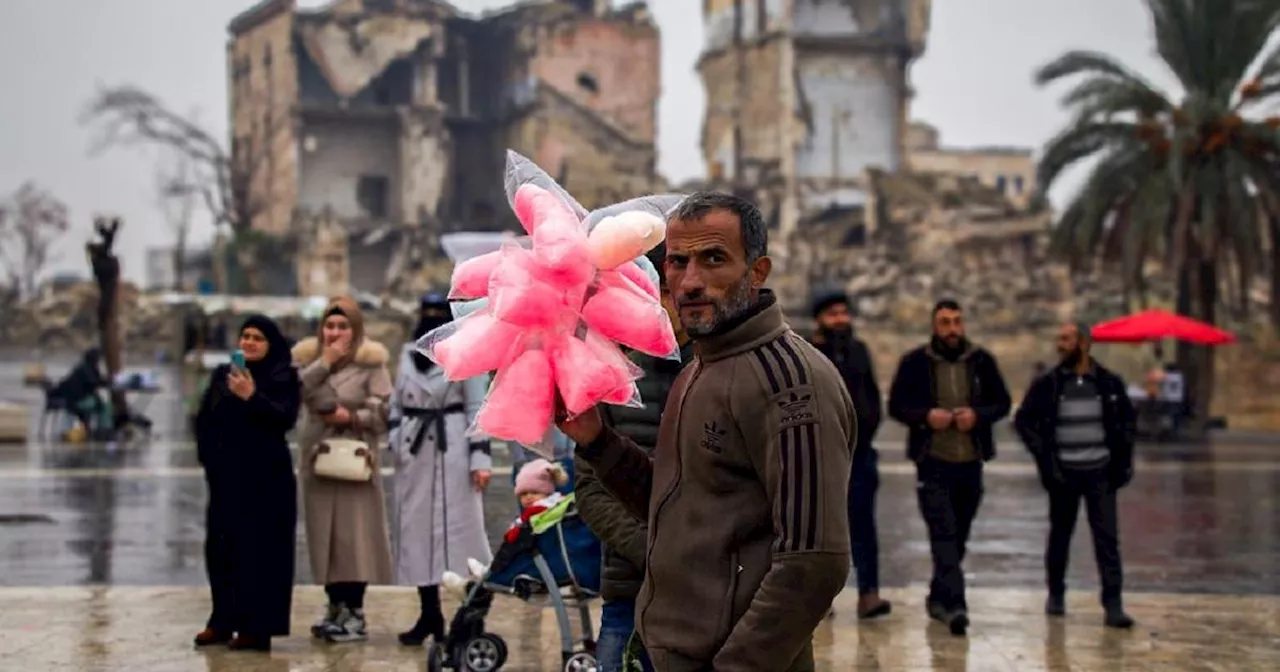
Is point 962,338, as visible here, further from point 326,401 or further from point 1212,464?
point 1212,464

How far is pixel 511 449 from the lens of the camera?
10.1 m

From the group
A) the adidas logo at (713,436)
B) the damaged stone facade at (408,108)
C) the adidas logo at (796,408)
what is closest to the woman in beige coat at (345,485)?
the adidas logo at (713,436)

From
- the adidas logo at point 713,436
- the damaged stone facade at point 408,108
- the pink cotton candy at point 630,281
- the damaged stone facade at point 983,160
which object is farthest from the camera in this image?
the damaged stone facade at point 983,160

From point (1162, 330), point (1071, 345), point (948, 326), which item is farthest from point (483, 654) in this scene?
point (1162, 330)

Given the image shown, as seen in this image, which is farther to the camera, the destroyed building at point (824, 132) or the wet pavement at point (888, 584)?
the destroyed building at point (824, 132)

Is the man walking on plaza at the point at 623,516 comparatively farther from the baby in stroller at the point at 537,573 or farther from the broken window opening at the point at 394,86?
Result: the broken window opening at the point at 394,86

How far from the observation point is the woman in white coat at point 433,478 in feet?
33.4

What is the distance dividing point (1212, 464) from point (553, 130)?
4779 centimetres

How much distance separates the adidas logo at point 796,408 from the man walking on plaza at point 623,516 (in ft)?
4.62

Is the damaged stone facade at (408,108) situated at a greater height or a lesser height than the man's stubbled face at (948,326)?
greater

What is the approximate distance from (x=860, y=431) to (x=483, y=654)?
330 cm

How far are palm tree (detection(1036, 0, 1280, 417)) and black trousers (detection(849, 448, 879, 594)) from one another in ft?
71.0

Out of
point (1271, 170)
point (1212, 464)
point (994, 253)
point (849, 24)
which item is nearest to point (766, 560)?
point (1212, 464)

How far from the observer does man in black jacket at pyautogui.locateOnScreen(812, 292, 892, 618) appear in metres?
11.2
